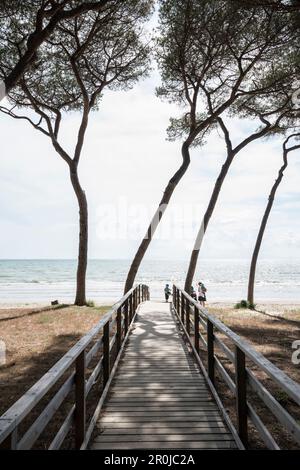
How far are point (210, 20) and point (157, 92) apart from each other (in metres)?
3.94

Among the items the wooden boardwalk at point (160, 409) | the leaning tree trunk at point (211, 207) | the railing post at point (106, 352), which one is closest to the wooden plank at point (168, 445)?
the wooden boardwalk at point (160, 409)

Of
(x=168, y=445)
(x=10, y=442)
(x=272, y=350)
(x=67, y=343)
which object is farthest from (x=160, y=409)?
(x=67, y=343)

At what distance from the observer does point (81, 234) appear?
14.8 m

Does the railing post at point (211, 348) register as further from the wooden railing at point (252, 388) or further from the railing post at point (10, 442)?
the railing post at point (10, 442)

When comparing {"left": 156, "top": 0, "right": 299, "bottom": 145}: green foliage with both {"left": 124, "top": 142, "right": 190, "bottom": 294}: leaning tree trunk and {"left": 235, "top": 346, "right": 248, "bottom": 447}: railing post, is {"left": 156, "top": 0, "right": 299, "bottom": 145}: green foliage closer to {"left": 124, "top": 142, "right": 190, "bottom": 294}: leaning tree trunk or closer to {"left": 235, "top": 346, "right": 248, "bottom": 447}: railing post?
{"left": 124, "top": 142, "right": 190, "bottom": 294}: leaning tree trunk

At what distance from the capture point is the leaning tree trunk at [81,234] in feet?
48.5

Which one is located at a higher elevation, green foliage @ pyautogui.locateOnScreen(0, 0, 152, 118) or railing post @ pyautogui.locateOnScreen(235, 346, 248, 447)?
green foliage @ pyautogui.locateOnScreen(0, 0, 152, 118)

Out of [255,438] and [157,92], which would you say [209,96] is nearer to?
[157,92]

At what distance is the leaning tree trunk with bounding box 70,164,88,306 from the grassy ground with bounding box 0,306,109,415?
3.16 ft

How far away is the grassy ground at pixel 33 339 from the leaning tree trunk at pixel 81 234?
37.9 inches

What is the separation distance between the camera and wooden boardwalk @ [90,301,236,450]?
3404 mm

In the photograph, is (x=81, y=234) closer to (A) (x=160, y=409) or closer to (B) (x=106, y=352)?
(B) (x=106, y=352)

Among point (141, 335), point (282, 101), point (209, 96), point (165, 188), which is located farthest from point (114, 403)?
point (282, 101)

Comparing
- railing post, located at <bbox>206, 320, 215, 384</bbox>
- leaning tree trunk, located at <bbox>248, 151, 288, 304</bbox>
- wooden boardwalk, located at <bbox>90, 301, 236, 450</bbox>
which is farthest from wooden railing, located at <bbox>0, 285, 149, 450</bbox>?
leaning tree trunk, located at <bbox>248, 151, 288, 304</bbox>
